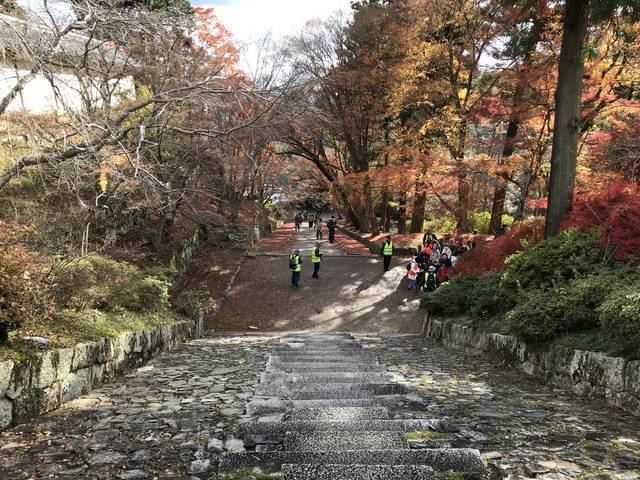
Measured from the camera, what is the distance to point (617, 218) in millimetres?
8039

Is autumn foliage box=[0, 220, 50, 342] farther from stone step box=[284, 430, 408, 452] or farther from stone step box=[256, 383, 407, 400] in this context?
stone step box=[284, 430, 408, 452]

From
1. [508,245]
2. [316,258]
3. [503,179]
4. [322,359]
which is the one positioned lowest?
[322,359]

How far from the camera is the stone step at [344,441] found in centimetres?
331

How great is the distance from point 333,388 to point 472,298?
19.5 ft

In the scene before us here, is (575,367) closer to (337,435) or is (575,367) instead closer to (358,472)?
(337,435)

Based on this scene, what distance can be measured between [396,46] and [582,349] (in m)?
20.9

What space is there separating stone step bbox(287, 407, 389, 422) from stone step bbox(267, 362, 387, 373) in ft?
7.77

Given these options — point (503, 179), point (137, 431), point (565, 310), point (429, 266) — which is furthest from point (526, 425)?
point (503, 179)

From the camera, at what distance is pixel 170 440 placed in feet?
13.0

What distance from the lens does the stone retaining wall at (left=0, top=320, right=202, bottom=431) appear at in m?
4.40

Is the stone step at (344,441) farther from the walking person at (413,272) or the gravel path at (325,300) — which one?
the walking person at (413,272)

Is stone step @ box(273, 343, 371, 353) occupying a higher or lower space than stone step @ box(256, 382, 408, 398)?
lower

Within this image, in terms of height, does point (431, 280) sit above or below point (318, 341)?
above

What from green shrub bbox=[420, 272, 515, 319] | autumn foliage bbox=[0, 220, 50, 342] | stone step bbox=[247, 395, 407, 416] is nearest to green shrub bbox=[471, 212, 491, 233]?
green shrub bbox=[420, 272, 515, 319]
